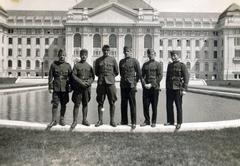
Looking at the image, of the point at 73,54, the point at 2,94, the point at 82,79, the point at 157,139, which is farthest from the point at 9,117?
the point at 73,54

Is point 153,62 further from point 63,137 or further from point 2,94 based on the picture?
point 2,94

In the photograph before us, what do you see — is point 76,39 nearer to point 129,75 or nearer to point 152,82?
point 152,82

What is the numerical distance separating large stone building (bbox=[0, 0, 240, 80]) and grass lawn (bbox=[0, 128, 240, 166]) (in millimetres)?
71988

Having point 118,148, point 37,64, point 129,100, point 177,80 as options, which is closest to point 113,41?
point 37,64

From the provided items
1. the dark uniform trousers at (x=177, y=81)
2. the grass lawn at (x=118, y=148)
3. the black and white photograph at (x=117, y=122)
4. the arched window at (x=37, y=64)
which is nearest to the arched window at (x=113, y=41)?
the arched window at (x=37, y=64)

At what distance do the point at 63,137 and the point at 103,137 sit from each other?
1.08m

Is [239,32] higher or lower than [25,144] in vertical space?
higher

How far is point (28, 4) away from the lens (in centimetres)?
9331

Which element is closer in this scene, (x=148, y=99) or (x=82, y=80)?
(x=82, y=80)

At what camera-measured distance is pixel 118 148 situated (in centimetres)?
841

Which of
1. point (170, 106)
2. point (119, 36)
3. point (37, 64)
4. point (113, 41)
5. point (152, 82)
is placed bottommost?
point (170, 106)

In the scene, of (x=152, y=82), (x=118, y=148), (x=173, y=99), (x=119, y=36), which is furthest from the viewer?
(x=119, y=36)

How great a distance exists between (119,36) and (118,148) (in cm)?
7423

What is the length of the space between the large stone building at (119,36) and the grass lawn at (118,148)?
72.0 metres
